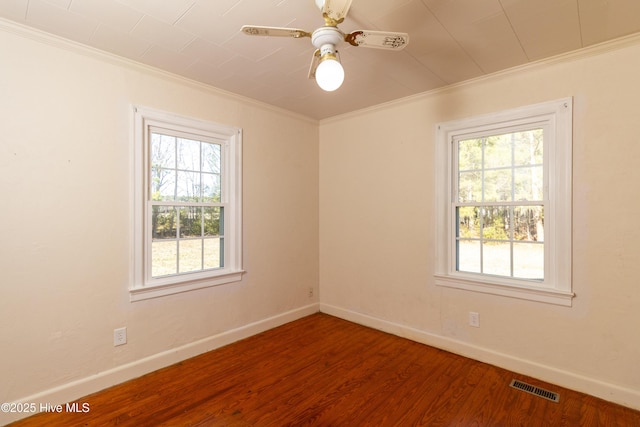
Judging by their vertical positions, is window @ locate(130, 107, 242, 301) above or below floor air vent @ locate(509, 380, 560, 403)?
above

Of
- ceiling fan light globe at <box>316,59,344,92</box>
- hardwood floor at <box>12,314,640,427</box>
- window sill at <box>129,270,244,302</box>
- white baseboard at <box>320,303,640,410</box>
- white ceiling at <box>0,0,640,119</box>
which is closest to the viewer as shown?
ceiling fan light globe at <box>316,59,344,92</box>

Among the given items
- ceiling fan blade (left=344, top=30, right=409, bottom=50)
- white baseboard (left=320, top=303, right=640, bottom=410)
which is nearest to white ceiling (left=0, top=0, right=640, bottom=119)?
ceiling fan blade (left=344, top=30, right=409, bottom=50)

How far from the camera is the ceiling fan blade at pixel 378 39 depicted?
150 centimetres

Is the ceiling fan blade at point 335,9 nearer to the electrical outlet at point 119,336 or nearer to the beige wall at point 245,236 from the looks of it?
the beige wall at point 245,236

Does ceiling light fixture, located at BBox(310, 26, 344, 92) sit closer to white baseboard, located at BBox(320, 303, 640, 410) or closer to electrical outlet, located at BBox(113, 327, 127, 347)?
electrical outlet, located at BBox(113, 327, 127, 347)

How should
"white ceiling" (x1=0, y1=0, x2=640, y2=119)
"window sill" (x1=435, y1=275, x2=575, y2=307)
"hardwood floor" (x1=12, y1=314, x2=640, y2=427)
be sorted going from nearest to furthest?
"white ceiling" (x1=0, y1=0, x2=640, y2=119), "hardwood floor" (x1=12, y1=314, x2=640, y2=427), "window sill" (x1=435, y1=275, x2=575, y2=307)

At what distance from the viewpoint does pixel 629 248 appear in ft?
7.10

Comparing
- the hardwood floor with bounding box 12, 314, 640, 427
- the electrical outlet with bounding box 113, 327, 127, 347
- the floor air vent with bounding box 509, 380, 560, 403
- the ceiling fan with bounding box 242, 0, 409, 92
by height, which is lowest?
the hardwood floor with bounding box 12, 314, 640, 427

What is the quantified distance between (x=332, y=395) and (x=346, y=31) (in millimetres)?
2606

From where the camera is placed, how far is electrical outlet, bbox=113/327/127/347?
2412mm

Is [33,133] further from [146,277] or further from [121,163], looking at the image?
[146,277]

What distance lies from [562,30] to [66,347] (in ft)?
13.5

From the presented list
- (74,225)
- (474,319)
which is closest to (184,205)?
(74,225)

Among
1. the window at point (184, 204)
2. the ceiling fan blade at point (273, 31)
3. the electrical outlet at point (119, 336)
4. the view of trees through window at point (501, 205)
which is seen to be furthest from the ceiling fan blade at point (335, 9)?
the electrical outlet at point (119, 336)
